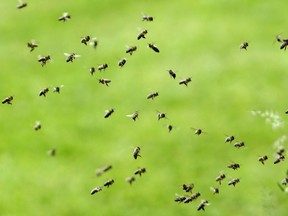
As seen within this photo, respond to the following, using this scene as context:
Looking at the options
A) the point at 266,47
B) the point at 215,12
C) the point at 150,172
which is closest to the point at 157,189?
the point at 150,172

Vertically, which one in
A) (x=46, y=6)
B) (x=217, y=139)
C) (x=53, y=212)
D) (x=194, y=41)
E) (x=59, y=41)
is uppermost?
(x=46, y=6)

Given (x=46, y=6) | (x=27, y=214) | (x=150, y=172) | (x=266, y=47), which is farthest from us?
(x=46, y=6)

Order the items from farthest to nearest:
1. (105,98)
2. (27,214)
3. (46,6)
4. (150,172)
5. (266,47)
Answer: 1. (46,6)
2. (266,47)
3. (105,98)
4. (150,172)
5. (27,214)

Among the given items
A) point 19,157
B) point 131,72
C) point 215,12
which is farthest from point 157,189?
point 215,12

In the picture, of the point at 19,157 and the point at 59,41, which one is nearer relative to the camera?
the point at 19,157

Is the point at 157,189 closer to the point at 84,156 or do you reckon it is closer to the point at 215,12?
the point at 84,156

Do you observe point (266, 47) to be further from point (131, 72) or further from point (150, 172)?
point (150, 172)

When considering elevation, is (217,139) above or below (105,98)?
below
